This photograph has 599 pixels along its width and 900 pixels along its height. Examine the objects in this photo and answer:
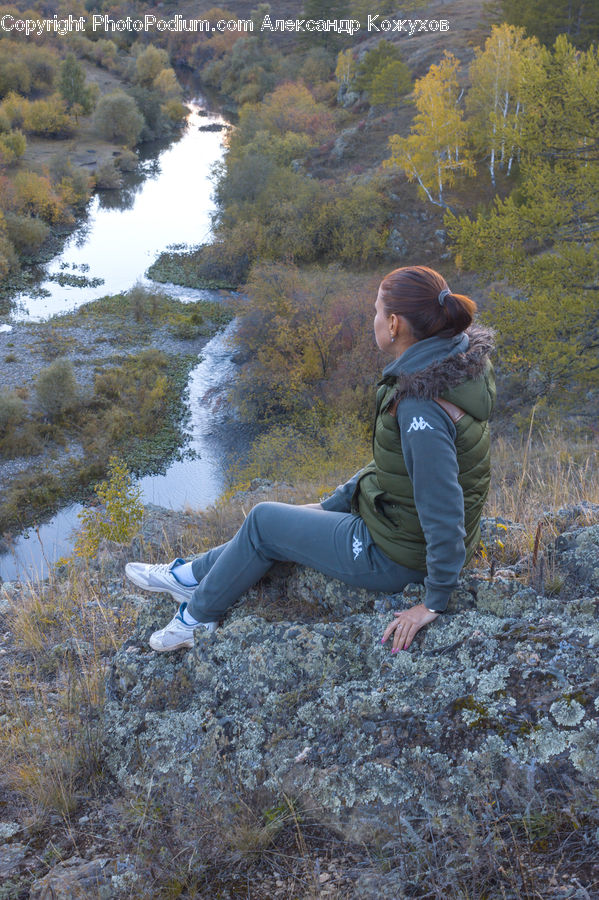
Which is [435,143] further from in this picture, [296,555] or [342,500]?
[296,555]

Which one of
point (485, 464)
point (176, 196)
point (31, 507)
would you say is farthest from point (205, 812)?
point (176, 196)

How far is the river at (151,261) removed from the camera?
16859mm

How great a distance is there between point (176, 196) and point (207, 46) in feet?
124

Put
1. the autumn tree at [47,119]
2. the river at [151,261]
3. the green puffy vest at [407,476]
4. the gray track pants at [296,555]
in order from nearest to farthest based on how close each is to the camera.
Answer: the green puffy vest at [407,476], the gray track pants at [296,555], the river at [151,261], the autumn tree at [47,119]

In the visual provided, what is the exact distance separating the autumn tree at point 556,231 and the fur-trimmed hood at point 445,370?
8.98 m

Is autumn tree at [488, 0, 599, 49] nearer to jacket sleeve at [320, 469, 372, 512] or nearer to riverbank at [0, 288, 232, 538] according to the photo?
riverbank at [0, 288, 232, 538]

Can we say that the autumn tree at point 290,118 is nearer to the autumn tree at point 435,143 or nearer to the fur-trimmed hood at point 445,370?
the autumn tree at point 435,143

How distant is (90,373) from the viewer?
22.7 m

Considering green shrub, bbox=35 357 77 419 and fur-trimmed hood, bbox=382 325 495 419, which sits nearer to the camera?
fur-trimmed hood, bbox=382 325 495 419

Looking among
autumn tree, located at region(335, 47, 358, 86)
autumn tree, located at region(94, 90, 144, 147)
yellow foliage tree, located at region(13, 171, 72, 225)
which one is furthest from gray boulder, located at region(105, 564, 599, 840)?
autumn tree, located at region(94, 90, 144, 147)

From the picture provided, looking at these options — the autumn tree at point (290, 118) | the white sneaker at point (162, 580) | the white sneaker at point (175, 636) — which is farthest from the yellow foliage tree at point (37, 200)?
the white sneaker at point (175, 636)

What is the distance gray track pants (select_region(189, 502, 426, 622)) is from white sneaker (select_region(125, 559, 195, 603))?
0.18 m

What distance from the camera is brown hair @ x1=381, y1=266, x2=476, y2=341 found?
2508 millimetres

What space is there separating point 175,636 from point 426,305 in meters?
1.85
